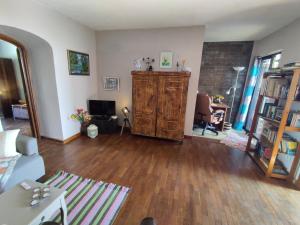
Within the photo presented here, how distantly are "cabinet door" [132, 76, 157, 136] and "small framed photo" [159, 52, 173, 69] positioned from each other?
1.83ft

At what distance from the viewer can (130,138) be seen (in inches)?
139

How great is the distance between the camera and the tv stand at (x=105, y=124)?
3638mm

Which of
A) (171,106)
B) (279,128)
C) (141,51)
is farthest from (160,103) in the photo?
(279,128)

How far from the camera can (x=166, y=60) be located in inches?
132

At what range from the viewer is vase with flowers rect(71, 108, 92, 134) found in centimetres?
336

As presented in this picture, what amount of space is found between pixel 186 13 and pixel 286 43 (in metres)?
2.07

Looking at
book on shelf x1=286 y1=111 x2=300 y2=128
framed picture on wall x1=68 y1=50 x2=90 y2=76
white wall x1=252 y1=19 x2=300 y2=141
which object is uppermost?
white wall x1=252 y1=19 x2=300 y2=141

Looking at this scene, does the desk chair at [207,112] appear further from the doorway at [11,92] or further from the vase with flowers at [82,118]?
the doorway at [11,92]

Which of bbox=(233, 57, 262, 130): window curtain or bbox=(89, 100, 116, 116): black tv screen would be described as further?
bbox=(233, 57, 262, 130): window curtain

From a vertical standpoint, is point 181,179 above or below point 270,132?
below

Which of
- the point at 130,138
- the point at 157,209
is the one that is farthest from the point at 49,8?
the point at 157,209

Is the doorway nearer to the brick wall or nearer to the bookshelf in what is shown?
the brick wall

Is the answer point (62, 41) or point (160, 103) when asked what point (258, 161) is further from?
point (62, 41)

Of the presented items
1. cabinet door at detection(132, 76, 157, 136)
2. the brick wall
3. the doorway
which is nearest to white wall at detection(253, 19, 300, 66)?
the brick wall
